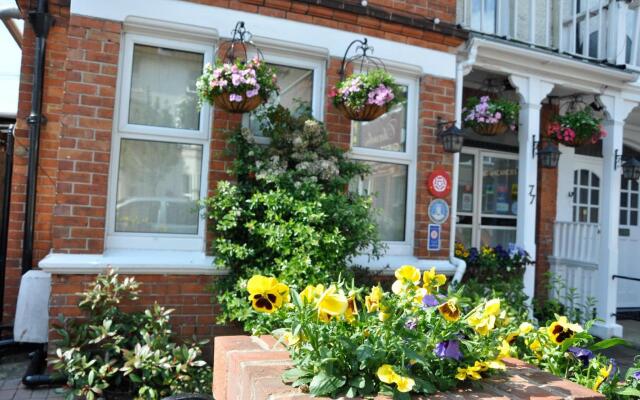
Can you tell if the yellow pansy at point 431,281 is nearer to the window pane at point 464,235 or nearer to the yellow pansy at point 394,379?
the yellow pansy at point 394,379

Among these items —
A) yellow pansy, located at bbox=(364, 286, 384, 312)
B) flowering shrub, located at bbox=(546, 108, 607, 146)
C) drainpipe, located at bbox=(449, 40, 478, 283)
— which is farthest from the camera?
flowering shrub, located at bbox=(546, 108, 607, 146)

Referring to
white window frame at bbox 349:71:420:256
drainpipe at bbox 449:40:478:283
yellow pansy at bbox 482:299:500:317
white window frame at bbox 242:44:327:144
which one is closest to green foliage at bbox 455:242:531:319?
drainpipe at bbox 449:40:478:283

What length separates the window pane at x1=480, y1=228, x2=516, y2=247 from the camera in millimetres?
6500

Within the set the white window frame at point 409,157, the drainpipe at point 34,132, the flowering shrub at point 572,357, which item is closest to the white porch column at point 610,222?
the white window frame at point 409,157

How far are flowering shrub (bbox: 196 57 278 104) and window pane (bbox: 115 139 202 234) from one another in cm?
66

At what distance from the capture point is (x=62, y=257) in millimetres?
3803

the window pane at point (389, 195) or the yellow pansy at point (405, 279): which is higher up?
the window pane at point (389, 195)

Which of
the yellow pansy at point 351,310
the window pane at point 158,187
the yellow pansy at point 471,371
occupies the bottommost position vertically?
the yellow pansy at point 471,371

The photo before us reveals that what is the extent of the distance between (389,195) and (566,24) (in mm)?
3449

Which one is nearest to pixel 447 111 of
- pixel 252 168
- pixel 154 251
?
pixel 252 168

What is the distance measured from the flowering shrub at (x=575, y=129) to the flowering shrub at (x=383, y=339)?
4588mm

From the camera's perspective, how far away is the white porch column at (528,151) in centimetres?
559

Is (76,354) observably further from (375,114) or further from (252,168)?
(375,114)

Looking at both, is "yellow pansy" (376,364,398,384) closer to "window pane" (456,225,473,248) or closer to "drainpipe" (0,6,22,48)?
"drainpipe" (0,6,22,48)
